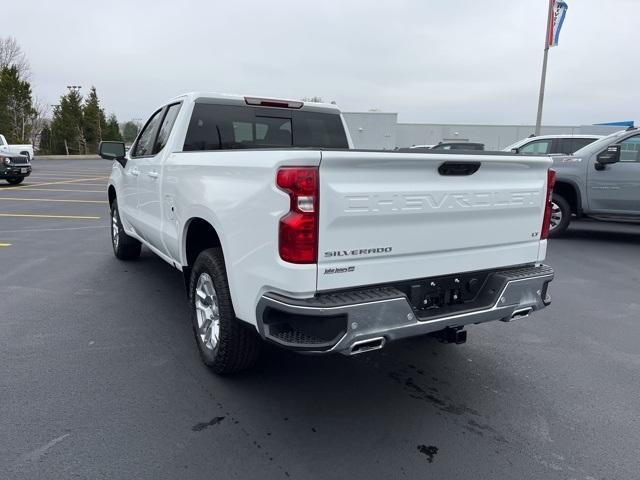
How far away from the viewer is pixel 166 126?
471 cm

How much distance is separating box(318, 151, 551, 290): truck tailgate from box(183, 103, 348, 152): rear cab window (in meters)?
2.37

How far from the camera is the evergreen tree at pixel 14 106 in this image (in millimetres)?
41406

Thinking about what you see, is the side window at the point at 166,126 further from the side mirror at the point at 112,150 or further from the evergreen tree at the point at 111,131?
the evergreen tree at the point at 111,131

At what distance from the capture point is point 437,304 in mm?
2924

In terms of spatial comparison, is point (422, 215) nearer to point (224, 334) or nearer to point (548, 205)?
point (548, 205)

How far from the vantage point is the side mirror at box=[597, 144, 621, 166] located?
26.2 feet

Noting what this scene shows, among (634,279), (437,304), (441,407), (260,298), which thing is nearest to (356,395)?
(441,407)

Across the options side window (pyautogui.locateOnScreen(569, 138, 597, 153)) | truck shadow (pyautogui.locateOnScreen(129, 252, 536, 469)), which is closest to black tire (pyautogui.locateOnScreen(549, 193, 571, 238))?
side window (pyautogui.locateOnScreen(569, 138, 597, 153))

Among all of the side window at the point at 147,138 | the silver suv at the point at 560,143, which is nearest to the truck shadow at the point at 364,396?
the side window at the point at 147,138

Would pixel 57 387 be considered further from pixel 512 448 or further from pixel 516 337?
pixel 516 337

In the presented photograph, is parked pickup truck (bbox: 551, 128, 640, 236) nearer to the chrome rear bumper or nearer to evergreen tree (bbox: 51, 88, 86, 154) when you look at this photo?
the chrome rear bumper

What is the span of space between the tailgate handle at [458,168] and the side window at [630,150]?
6.63 meters

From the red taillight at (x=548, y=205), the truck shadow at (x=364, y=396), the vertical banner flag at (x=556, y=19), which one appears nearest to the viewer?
the truck shadow at (x=364, y=396)

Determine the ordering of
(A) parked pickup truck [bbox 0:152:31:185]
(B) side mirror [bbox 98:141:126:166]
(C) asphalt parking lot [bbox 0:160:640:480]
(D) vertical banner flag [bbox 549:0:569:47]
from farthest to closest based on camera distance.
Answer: (D) vertical banner flag [bbox 549:0:569:47]
(A) parked pickup truck [bbox 0:152:31:185]
(B) side mirror [bbox 98:141:126:166]
(C) asphalt parking lot [bbox 0:160:640:480]
